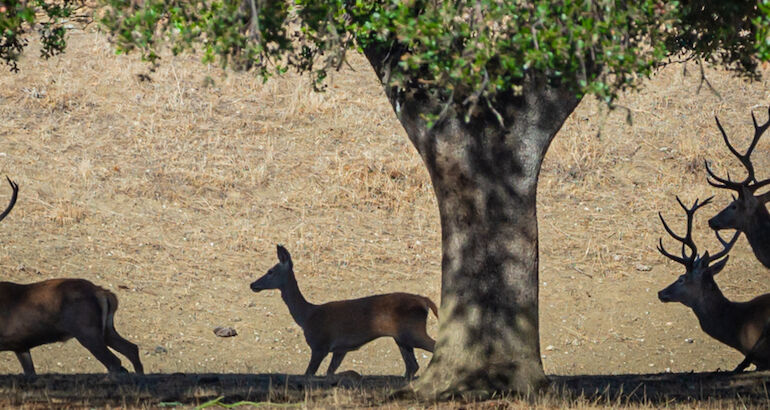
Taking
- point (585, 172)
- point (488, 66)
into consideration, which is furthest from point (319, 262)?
point (488, 66)

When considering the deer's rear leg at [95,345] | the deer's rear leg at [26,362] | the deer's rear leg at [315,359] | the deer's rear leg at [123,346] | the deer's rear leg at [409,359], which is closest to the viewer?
the deer's rear leg at [26,362]

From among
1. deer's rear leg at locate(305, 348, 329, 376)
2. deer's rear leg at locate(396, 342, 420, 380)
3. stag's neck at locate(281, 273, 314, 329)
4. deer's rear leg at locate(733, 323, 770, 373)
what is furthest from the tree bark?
stag's neck at locate(281, 273, 314, 329)

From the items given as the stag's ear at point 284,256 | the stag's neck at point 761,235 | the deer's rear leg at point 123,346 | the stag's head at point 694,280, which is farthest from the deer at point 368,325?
the stag's neck at point 761,235

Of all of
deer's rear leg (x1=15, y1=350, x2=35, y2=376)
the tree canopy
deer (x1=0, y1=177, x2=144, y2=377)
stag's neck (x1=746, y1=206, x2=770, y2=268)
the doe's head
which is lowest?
deer's rear leg (x1=15, y1=350, x2=35, y2=376)

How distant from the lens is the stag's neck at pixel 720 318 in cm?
1212

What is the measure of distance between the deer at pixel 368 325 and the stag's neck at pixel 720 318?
3.14 meters

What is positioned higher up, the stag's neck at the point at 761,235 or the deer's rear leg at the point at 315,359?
the stag's neck at the point at 761,235

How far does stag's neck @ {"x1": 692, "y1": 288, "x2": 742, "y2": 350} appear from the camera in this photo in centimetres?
1212

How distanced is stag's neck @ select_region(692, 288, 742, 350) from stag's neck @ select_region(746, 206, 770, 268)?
36.3 inches

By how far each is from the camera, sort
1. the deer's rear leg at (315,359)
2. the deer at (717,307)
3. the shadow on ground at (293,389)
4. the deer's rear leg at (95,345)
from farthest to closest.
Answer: the deer's rear leg at (315,359) → the deer at (717,307) → the deer's rear leg at (95,345) → the shadow on ground at (293,389)

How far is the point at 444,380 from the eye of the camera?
8.45 metres

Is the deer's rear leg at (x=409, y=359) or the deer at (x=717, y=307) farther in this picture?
the deer's rear leg at (x=409, y=359)

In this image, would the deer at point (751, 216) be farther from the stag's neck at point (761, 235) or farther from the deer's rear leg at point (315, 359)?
the deer's rear leg at point (315, 359)

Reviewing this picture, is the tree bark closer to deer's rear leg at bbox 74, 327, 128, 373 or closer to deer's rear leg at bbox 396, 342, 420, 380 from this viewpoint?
deer's rear leg at bbox 396, 342, 420, 380
